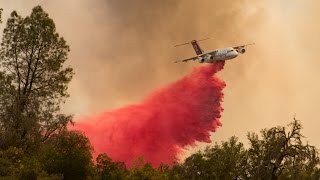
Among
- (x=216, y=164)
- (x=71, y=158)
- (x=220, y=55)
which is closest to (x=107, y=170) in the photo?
(x=71, y=158)

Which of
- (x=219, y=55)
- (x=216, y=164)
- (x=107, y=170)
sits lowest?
(x=107, y=170)

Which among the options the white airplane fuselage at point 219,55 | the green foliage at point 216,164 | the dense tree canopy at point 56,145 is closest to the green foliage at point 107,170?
the dense tree canopy at point 56,145

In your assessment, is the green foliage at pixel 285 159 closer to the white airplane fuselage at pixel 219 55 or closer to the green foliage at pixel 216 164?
the green foliage at pixel 216 164

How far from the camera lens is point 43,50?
8294 cm

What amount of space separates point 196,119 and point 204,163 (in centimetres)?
3490

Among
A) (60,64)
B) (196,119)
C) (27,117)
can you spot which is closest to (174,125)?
(196,119)

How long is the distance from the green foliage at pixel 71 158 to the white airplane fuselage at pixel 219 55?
5813 centimetres

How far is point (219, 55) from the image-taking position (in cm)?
10875

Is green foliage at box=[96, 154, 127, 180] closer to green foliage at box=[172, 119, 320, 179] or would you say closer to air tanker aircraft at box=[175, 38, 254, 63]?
green foliage at box=[172, 119, 320, 179]

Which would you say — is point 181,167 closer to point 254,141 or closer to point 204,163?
point 204,163

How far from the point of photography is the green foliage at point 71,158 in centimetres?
5188

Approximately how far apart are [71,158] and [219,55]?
2407 inches

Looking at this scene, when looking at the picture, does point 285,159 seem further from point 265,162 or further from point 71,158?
point 71,158

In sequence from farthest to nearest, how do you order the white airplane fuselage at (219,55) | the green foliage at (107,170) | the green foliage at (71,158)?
the white airplane fuselage at (219,55) < the green foliage at (107,170) < the green foliage at (71,158)
